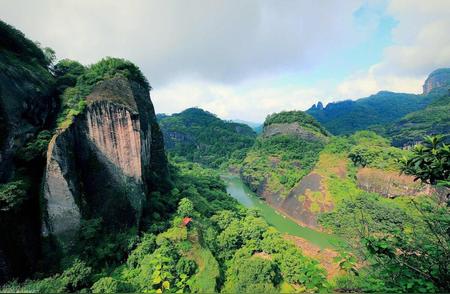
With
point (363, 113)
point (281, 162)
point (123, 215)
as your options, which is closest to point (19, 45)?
point (123, 215)

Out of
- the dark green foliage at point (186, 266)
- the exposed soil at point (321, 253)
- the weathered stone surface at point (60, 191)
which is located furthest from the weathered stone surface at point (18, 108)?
the exposed soil at point (321, 253)

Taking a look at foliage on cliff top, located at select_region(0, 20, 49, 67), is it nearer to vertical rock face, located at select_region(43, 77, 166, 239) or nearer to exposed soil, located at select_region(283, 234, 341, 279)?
vertical rock face, located at select_region(43, 77, 166, 239)

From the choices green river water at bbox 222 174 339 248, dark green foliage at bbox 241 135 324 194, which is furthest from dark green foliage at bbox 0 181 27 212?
dark green foliage at bbox 241 135 324 194

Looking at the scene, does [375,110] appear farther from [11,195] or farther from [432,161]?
[11,195]

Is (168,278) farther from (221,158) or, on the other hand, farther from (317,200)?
(221,158)

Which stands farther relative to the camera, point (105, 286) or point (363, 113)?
point (363, 113)

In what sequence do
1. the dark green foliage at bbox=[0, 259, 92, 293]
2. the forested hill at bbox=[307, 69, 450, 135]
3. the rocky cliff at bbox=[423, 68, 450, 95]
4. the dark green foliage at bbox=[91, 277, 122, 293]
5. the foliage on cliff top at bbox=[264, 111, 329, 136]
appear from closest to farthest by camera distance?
the dark green foliage at bbox=[0, 259, 92, 293], the dark green foliage at bbox=[91, 277, 122, 293], the foliage on cliff top at bbox=[264, 111, 329, 136], the forested hill at bbox=[307, 69, 450, 135], the rocky cliff at bbox=[423, 68, 450, 95]

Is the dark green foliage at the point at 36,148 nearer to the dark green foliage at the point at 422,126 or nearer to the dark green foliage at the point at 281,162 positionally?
the dark green foliage at the point at 281,162
